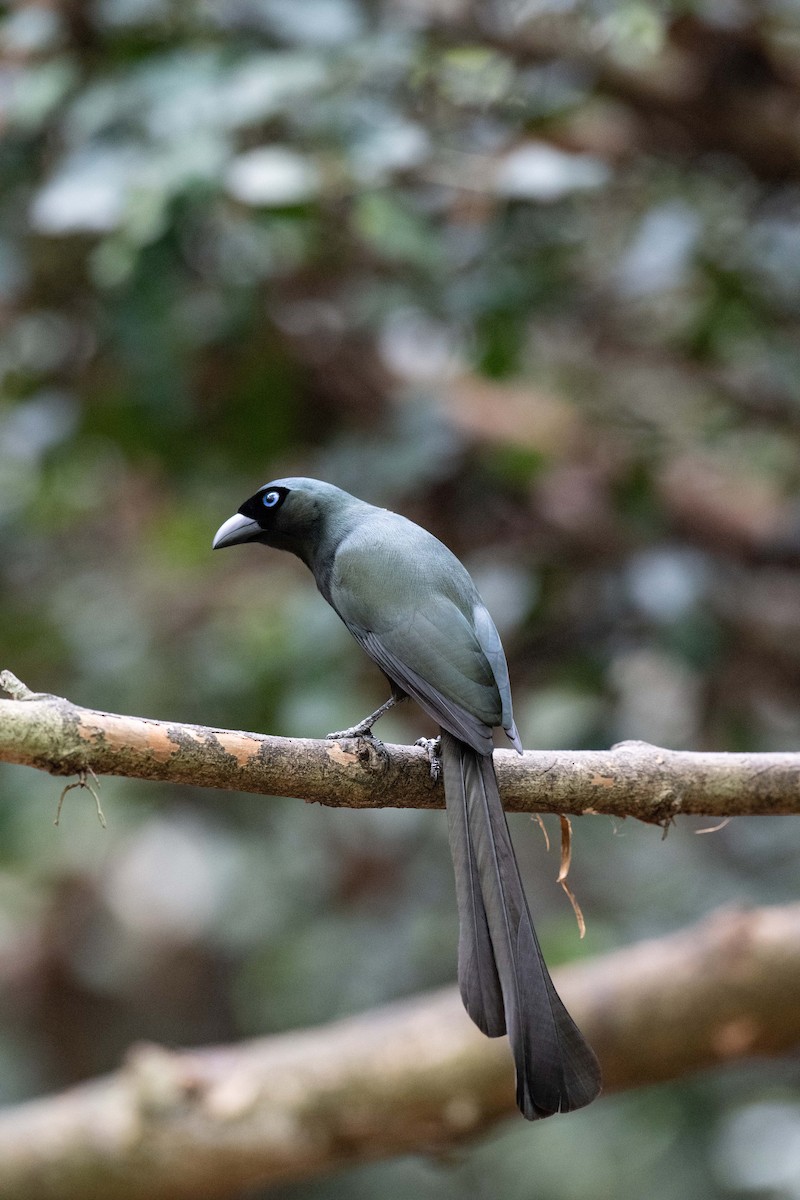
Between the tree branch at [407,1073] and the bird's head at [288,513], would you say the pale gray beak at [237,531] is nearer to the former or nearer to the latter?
the bird's head at [288,513]

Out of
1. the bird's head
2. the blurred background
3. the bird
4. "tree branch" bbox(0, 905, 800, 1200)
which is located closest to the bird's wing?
the bird

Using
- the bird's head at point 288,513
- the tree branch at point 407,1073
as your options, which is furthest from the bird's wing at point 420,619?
the tree branch at point 407,1073

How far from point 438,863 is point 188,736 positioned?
3219mm

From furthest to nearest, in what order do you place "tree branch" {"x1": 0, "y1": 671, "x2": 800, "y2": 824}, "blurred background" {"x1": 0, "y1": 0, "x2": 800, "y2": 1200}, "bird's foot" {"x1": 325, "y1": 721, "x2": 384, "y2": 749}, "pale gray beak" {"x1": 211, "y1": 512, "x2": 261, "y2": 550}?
"blurred background" {"x1": 0, "y1": 0, "x2": 800, "y2": 1200}, "pale gray beak" {"x1": 211, "y1": 512, "x2": 261, "y2": 550}, "bird's foot" {"x1": 325, "y1": 721, "x2": 384, "y2": 749}, "tree branch" {"x1": 0, "y1": 671, "x2": 800, "y2": 824}

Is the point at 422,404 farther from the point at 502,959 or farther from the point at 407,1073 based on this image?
the point at 502,959

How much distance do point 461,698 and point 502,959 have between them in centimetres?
41

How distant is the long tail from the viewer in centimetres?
188

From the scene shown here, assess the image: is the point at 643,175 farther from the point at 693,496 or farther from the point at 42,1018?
the point at 42,1018

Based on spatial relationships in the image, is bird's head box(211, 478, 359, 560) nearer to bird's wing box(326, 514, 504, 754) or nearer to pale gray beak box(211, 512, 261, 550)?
pale gray beak box(211, 512, 261, 550)

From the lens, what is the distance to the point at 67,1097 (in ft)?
11.9

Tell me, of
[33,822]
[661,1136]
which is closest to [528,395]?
[33,822]

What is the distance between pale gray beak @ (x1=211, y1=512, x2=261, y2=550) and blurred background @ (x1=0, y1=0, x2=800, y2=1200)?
89 cm

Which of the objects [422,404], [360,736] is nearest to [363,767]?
[360,736]

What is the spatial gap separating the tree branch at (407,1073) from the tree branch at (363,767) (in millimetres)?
1171
